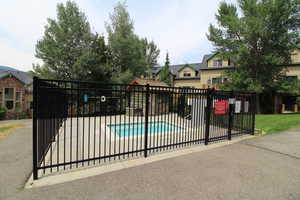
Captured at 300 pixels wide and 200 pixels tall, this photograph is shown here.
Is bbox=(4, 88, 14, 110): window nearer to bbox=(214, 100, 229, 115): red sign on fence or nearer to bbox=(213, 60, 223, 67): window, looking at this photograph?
bbox=(214, 100, 229, 115): red sign on fence

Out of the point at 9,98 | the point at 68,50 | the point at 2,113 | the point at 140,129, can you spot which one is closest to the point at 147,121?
the point at 140,129

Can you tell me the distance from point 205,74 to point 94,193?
23.9 meters

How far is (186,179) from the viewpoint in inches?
125

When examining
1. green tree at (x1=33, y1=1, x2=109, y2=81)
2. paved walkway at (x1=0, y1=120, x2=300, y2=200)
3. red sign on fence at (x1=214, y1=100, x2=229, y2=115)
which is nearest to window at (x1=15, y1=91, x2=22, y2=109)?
green tree at (x1=33, y1=1, x2=109, y2=81)

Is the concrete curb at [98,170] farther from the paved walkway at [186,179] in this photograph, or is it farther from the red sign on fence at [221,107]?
the red sign on fence at [221,107]

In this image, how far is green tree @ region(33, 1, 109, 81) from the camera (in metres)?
17.7

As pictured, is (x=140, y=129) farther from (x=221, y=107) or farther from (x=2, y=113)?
(x=2, y=113)

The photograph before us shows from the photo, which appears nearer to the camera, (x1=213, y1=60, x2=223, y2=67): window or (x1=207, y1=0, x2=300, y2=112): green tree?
(x1=207, y1=0, x2=300, y2=112): green tree

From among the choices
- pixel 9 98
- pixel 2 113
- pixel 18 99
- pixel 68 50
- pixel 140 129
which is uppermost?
pixel 68 50

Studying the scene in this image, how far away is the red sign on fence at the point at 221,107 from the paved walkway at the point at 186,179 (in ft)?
5.54

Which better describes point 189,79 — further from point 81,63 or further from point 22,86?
point 22,86

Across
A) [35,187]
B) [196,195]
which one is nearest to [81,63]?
[35,187]

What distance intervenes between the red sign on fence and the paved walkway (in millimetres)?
1688

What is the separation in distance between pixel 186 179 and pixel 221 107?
3655 mm
